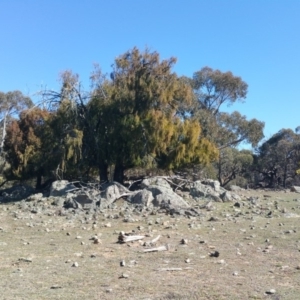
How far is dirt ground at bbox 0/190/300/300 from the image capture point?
698cm

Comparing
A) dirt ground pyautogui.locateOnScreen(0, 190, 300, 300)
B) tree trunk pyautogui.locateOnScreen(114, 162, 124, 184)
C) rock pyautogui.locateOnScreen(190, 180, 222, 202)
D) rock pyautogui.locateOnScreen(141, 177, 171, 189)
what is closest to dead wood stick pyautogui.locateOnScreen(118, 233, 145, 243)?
dirt ground pyautogui.locateOnScreen(0, 190, 300, 300)

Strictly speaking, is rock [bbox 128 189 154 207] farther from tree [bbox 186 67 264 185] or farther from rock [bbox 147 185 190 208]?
tree [bbox 186 67 264 185]

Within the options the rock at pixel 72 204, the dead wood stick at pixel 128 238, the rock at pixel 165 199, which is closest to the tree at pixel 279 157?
the rock at pixel 165 199

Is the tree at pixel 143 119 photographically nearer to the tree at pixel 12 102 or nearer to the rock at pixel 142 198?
the rock at pixel 142 198

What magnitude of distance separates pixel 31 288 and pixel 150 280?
1.81 meters

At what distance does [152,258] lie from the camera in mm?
9289

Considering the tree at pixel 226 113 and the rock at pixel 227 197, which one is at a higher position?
the tree at pixel 226 113

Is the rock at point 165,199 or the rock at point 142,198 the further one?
the rock at point 142,198

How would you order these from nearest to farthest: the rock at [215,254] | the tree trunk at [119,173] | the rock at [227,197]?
the rock at [215,254], the rock at [227,197], the tree trunk at [119,173]

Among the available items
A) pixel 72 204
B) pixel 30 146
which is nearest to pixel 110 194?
pixel 72 204

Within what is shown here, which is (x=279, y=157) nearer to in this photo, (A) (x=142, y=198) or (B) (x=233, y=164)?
(B) (x=233, y=164)

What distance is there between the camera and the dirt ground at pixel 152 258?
698 centimetres

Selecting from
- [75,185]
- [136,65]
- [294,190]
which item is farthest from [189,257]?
[294,190]

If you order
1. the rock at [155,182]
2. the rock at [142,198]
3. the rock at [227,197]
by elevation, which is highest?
the rock at [155,182]
